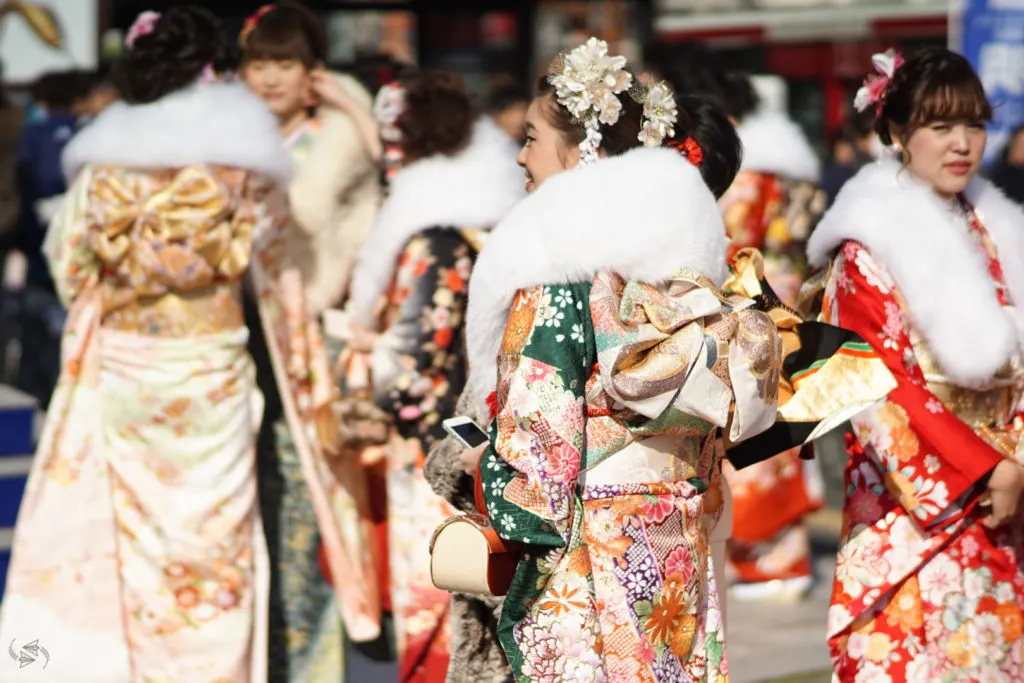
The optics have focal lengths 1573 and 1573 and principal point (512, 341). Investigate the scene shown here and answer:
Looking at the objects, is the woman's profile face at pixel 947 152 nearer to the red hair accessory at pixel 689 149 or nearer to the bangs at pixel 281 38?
the red hair accessory at pixel 689 149

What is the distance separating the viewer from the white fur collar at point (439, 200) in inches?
188

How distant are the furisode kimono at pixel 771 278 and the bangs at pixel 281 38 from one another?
1902mm

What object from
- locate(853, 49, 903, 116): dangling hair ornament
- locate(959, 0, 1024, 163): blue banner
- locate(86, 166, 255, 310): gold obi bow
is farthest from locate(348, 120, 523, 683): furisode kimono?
locate(959, 0, 1024, 163): blue banner

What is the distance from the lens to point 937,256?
3750 mm

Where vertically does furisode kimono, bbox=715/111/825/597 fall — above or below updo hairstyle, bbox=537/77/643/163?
below

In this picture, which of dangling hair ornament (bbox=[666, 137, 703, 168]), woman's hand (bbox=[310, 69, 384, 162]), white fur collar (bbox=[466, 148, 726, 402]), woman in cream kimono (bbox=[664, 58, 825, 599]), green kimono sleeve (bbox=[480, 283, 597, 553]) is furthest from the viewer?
woman in cream kimono (bbox=[664, 58, 825, 599])

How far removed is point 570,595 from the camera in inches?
112

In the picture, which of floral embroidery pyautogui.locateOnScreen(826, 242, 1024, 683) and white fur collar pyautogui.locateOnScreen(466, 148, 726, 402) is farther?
floral embroidery pyautogui.locateOnScreen(826, 242, 1024, 683)

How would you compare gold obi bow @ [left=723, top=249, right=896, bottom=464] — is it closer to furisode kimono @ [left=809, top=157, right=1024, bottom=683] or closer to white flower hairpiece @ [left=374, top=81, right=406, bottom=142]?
furisode kimono @ [left=809, top=157, right=1024, bottom=683]

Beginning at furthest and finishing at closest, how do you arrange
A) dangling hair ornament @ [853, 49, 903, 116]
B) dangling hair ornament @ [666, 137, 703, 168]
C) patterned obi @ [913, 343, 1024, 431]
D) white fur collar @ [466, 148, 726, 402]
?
1. dangling hair ornament @ [853, 49, 903, 116]
2. patterned obi @ [913, 343, 1024, 431]
3. dangling hair ornament @ [666, 137, 703, 168]
4. white fur collar @ [466, 148, 726, 402]

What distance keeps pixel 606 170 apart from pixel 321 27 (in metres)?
2.95

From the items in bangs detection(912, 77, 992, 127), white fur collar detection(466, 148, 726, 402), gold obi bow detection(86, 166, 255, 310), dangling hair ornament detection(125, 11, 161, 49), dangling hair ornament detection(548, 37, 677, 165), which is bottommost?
gold obi bow detection(86, 166, 255, 310)

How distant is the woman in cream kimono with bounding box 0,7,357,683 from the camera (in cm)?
460

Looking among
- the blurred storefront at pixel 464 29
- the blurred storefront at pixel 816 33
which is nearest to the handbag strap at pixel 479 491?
the blurred storefront at pixel 464 29
